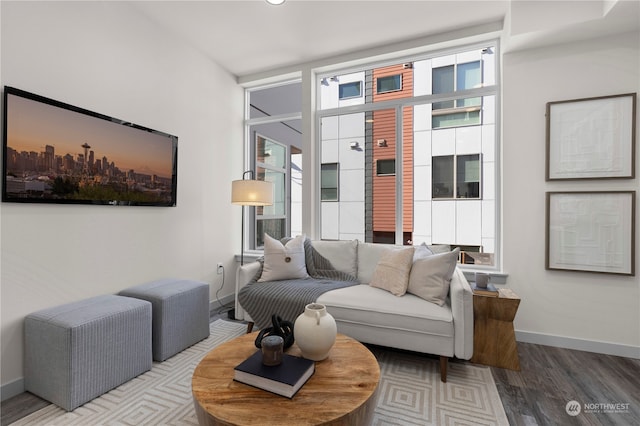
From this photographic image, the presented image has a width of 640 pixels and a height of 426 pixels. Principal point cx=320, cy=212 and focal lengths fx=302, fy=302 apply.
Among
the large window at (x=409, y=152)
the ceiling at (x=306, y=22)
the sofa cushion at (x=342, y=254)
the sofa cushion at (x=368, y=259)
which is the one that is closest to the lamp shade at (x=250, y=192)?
the large window at (x=409, y=152)

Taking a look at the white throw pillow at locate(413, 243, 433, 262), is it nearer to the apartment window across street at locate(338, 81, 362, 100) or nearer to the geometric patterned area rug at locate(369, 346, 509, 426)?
the geometric patterned area rug at locate(369, 346, 509, 426)

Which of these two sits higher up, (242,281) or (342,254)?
(342,254)

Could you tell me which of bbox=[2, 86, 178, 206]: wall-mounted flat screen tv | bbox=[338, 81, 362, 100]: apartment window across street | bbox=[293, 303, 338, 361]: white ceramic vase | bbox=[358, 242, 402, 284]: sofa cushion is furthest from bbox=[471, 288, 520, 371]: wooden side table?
bbox=[2, 86, 178, 206]: wall-mounted flat screen tv

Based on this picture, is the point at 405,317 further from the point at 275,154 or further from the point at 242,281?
the point at 275,154

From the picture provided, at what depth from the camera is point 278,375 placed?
122 centimetres

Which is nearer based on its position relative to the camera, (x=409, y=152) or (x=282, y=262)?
(x=282, y=262)

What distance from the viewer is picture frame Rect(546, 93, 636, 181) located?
2.39 m

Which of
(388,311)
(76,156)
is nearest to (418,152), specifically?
(388,311)

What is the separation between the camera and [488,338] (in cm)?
226

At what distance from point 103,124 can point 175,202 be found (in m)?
0.90

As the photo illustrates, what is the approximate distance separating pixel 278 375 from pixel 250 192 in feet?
6.97

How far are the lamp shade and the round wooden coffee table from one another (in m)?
1.79

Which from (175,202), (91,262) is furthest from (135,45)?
(91,262)

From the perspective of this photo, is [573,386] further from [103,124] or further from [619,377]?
[103,124]
